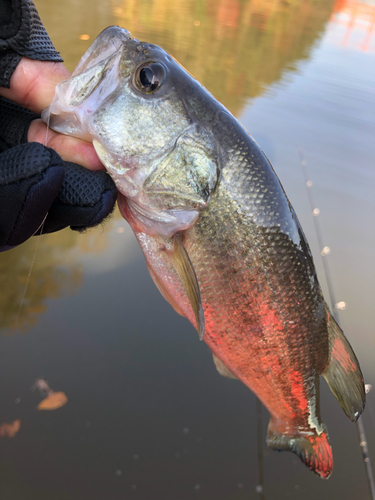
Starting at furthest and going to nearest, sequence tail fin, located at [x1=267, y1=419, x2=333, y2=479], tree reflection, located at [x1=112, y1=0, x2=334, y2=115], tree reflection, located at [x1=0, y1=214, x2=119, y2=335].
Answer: tree reflection, located at [x1=112, y1=0, x2=334, y2=115], tree reflection, located at [x1=0, y1=214, x2=119, y2=335], tail fin, located at [x1=267, y1=419, x2=333, y2=479]

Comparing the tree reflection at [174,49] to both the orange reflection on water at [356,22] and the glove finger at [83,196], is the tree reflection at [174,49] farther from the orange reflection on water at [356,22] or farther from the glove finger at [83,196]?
the orange reflection on water at [356,22]

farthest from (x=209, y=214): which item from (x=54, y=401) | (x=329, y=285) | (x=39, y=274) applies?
(x=329, y=285)

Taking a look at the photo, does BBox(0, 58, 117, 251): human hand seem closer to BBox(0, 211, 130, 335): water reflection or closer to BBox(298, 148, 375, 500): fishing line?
BBox(0, 211, 130, 335): water reflection

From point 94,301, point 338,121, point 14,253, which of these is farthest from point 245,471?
point 338,121

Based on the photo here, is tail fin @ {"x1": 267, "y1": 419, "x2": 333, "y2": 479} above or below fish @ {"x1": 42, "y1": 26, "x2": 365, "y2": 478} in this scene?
below

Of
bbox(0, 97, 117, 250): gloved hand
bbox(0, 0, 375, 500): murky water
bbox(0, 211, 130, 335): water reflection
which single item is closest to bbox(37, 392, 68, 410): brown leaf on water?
bbox(0, 0, 375, 500): murky water

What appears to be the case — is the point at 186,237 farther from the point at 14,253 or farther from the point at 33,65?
the point at 14,253

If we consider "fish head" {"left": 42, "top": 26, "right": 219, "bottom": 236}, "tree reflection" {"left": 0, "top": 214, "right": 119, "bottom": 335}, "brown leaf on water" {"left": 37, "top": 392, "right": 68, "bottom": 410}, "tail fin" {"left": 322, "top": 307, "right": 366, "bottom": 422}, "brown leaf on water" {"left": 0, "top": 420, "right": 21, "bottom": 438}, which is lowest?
"brown leaf on water" {"left": 0, "top": 420, "right": 21, "bottom": 438}
